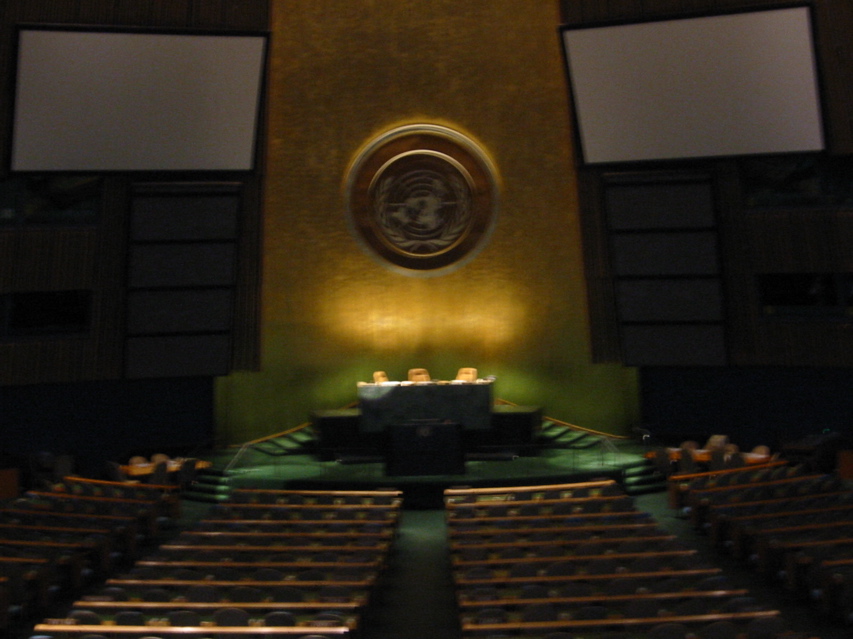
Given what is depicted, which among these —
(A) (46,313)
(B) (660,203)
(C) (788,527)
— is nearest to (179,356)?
(A) (46,313)

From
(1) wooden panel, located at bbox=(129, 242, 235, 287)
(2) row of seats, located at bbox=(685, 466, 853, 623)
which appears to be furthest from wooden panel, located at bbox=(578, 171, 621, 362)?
(1) wooden panel, located at bbox=(129, 242, 235, 287)

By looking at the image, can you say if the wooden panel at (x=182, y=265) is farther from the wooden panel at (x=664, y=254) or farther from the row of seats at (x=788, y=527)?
the row of seats at (x=788, y=527)

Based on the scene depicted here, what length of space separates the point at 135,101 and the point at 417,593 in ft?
34.3

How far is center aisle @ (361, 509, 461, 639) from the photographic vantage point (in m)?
7.36

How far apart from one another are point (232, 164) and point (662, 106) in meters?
7.91

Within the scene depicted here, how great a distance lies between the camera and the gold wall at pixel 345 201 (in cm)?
1616

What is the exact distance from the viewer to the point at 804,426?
1479 centimetres

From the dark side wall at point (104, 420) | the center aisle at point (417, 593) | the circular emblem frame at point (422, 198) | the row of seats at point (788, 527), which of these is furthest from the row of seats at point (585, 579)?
the dark side wall at point (104, 420)

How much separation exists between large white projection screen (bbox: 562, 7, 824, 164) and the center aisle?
26.5ft

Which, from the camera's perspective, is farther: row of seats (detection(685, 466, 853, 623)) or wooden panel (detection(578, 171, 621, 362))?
wooden panel (detection(578, 171, 621, 362))

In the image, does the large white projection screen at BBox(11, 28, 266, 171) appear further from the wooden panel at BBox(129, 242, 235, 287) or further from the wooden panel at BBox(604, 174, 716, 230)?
the wooden panel at BBox(604, 174, 716, 230)

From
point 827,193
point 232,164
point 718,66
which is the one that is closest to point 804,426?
point 827,193

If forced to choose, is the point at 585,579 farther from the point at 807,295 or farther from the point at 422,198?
the point at 422,198

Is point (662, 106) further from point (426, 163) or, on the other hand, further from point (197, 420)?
point (197, 420)
